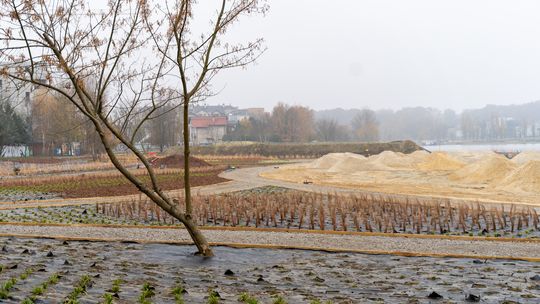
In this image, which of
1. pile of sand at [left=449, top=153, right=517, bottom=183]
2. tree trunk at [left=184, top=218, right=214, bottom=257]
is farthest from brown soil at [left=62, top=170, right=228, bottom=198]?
tree trunk at [left=184, top=218, right=214, bottom=257]

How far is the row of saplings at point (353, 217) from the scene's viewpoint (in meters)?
12.5

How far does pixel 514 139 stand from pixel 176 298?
460 ft

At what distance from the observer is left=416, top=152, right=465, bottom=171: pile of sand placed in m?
35.3

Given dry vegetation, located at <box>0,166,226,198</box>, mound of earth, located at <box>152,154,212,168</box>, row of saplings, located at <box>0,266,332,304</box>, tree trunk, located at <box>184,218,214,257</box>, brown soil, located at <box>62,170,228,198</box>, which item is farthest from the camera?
mound of earth, located at <box>152,154,212,168</box>

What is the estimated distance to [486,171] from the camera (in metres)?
27.6

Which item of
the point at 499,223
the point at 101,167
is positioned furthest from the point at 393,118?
the point at 499,223

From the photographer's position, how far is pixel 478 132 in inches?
5354

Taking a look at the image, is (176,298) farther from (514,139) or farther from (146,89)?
(514,139)

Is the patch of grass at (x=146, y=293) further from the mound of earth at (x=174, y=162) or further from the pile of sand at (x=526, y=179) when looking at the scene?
the mound of earth at (x=174, y=162)

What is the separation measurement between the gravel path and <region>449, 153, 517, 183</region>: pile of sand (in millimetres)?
17404

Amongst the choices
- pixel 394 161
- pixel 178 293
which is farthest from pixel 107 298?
pixel 394 161

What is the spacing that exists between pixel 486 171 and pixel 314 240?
19671 millimetres

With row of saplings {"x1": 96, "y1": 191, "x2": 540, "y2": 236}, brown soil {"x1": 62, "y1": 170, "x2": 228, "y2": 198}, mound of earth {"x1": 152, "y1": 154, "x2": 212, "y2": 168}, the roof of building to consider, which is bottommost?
row of saplings {"x1": 96, "y1": 191, "x2": 540, "y2": 236}

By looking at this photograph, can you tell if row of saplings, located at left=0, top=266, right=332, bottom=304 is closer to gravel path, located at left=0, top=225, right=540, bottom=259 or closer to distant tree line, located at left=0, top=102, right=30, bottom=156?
gravel path, located at left=0, top=225, right=540, bottom=259
